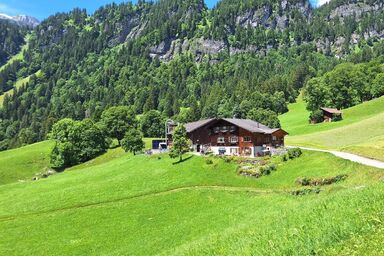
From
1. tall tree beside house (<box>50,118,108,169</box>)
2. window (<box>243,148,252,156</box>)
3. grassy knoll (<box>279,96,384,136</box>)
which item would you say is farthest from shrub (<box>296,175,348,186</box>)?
tall tree beside house (<box>50,118,108,169</box>)

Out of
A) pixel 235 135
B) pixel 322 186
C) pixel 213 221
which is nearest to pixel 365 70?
pixel 235 135

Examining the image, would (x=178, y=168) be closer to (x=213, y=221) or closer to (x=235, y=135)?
(x=235, y=135)

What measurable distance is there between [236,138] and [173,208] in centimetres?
3689

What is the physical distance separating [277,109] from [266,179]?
122138 millimetres

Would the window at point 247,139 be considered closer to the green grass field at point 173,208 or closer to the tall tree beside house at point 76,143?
the green grass field at point 173,208

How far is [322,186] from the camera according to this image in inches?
1971

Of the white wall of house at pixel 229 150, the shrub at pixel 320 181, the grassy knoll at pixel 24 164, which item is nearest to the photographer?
the shrub at pixel 320 181

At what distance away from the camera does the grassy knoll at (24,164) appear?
11481 cm

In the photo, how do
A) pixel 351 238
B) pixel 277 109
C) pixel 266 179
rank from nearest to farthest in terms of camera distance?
pixel 351 238
pixel 266 179
pixel 277 109

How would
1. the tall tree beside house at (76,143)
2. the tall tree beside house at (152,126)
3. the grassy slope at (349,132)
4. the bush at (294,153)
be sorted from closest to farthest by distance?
the bush at (294,153) → the grassy slope at (349,132) → the tall tree beside house at (76,143) → the tall tree beside house at (152,126)

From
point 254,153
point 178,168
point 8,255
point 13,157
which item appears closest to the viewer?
point 8,255

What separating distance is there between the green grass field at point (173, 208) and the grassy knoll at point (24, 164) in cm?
3682

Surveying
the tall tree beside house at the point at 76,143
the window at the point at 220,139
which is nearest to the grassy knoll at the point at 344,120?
the window at the point at 220,139

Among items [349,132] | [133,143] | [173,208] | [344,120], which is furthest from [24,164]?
[344,120]
